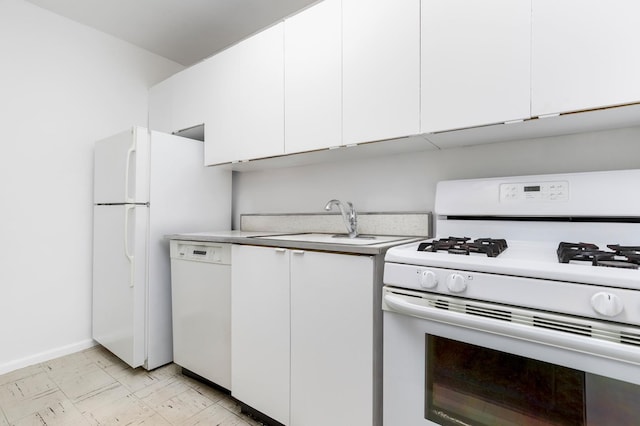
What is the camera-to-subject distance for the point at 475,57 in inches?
48.1

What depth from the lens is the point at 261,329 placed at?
5.03 feet

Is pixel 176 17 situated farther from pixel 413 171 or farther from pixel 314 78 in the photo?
pixel 413 171

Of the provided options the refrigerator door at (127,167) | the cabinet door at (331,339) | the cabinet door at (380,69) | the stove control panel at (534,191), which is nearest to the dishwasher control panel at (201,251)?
the refrigerator door at (127,167)

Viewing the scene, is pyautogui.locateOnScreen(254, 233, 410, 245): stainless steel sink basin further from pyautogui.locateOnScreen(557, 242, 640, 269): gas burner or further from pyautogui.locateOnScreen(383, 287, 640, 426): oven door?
pyautogui.locateOnScreen(557, 242, 640, 269): gas burner

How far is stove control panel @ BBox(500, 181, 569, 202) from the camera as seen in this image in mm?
1293

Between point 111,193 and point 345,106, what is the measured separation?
5.71ft

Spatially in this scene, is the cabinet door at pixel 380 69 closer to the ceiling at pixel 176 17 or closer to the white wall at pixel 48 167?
the ceiling at pixel 176 17

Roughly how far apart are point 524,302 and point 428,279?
10.1 inches

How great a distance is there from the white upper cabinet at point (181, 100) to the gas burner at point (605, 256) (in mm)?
2193

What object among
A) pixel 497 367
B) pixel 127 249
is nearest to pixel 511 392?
pixel 497 367

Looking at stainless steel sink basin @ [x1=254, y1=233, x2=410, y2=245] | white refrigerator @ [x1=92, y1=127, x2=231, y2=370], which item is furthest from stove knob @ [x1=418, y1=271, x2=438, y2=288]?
white refrigerator @ [x1=92, y1=127, x2=231, y2=370]

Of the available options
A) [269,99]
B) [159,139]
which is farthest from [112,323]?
[269,99]

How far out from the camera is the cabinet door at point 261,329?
4.75 ft

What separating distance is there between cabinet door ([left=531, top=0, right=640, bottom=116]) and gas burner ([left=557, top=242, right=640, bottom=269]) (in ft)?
1.54
